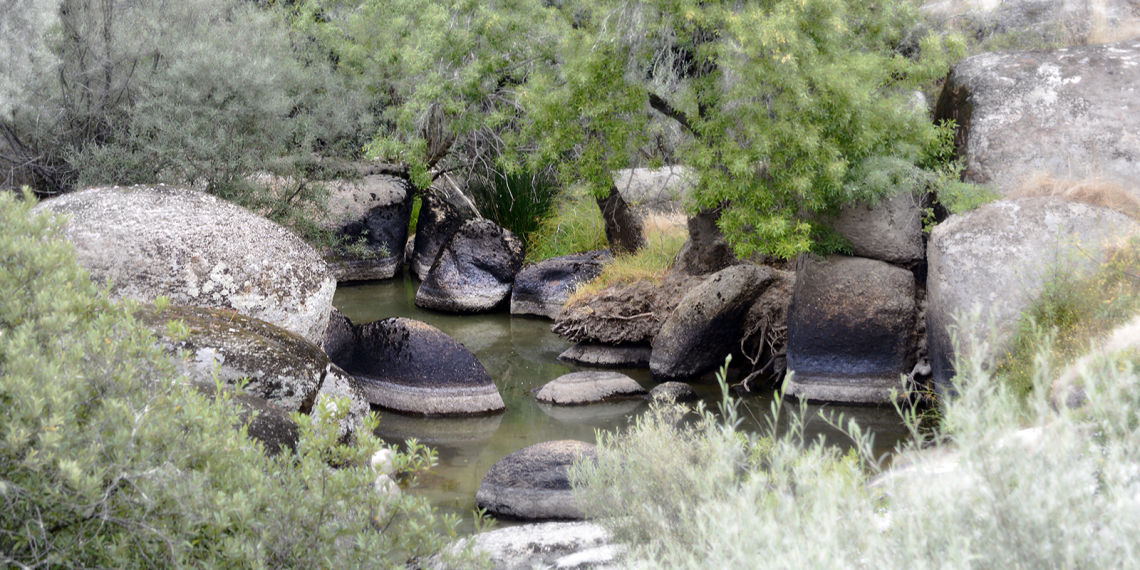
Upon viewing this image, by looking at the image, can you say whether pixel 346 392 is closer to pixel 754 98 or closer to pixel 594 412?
pixel 594 412

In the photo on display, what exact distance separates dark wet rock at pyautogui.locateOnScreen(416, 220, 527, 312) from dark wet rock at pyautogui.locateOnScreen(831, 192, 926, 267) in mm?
5755

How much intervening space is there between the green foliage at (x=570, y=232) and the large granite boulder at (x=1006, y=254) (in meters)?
6.94

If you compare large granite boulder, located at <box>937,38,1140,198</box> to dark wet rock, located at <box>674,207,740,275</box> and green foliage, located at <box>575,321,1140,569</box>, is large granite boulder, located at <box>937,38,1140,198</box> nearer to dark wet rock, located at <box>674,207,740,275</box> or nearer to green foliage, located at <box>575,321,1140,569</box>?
dark wet rock, located at <box>674,207,740,275</box>

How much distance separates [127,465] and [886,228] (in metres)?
7.87

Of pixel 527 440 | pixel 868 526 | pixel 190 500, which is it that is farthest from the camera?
pixel 527 440

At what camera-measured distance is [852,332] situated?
27.3ft

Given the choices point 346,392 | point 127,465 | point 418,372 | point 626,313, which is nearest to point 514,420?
point 418,372

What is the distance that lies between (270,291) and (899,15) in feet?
23.0

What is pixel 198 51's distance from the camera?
8602 millimetres

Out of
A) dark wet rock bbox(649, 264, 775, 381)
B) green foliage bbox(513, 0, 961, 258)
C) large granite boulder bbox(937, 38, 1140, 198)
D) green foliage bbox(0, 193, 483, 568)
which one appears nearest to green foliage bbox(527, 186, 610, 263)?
dark wet rock bbox(649, 264, 775, 381)

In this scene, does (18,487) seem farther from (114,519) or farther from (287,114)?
(287,114)

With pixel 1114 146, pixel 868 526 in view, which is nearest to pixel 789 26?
pixel 1114 146

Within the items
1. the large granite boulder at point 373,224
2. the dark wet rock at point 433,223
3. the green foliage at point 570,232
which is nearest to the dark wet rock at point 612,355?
the green foliage at point 570,232

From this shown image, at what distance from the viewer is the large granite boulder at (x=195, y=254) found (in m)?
A: 6.00
